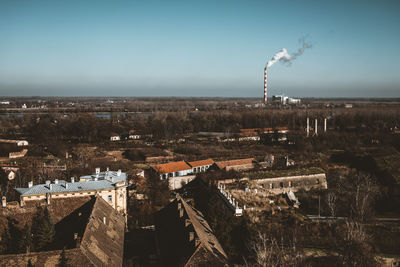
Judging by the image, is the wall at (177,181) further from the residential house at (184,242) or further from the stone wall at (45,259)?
the stone wall at (45,259)

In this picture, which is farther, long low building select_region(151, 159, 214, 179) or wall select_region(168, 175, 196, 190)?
long low building select_region(151, 159, 214, 179)

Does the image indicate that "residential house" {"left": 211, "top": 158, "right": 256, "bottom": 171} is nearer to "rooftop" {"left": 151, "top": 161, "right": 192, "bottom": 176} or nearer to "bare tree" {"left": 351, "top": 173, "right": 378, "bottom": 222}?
"rooftop" {"left": 151, "top": 161, "right": 192, "bottom": 176}

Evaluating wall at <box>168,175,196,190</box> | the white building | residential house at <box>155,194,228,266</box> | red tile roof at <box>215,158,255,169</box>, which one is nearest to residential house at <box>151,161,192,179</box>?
wall at <box>168,175,196,190</box>

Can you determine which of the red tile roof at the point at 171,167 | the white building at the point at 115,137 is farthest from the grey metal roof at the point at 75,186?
the white building at the point at 115,137

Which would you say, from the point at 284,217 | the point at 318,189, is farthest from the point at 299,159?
the point at 284,217

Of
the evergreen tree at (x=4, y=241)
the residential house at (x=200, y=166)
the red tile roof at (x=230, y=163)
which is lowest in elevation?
the residential house at (x=200, y=166)

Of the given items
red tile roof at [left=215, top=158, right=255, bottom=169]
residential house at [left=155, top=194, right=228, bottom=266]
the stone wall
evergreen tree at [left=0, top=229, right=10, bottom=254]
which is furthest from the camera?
red tile roof at [left=215, top=158, right=255, bottom=169]

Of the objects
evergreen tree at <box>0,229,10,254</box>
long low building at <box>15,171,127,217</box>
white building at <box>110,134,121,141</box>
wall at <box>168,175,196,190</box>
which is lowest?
wall at <box>168,175,196,190</box>

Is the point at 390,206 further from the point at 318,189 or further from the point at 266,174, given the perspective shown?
the point at 266,174

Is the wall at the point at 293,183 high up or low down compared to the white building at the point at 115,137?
down
